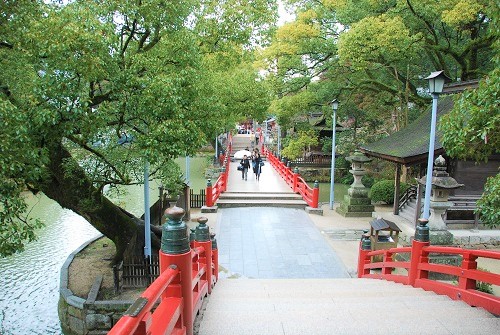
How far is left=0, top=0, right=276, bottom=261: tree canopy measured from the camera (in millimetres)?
6281

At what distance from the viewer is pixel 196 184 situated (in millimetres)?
27172

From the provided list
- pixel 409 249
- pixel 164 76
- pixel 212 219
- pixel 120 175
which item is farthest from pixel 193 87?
pixel 212 219

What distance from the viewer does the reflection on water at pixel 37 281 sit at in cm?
897

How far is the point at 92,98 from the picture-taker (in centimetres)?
744

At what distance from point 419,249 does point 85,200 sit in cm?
756

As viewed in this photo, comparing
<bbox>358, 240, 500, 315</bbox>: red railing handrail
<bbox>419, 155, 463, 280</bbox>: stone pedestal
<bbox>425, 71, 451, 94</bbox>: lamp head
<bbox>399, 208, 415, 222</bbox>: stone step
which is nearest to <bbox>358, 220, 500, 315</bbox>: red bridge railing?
<bbox>358, 240, 500, 315</bbox>: red railing handrail

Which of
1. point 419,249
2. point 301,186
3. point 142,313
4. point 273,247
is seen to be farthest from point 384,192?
point 142,313

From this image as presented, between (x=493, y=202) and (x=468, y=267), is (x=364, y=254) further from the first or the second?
(x=493, y=202)

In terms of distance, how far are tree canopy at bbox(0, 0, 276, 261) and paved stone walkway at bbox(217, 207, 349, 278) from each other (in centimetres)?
314

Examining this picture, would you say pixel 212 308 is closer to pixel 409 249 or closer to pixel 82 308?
pixel 409 249

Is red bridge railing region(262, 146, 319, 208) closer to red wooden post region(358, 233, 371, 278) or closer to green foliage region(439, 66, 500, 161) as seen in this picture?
red wooden post region(358, 233, 371, 278)

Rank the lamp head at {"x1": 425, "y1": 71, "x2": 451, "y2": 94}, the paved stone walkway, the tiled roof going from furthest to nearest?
1. the tiled roof
2. the paved stone walkway
3. the lamp head at {"x1": 425, "y1": 71, "x2": 451, "y2": 94}

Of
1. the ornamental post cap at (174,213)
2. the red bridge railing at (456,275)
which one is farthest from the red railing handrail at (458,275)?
the ornamental post cap at (174,213)

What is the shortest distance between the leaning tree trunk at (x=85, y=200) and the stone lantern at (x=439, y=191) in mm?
8837
